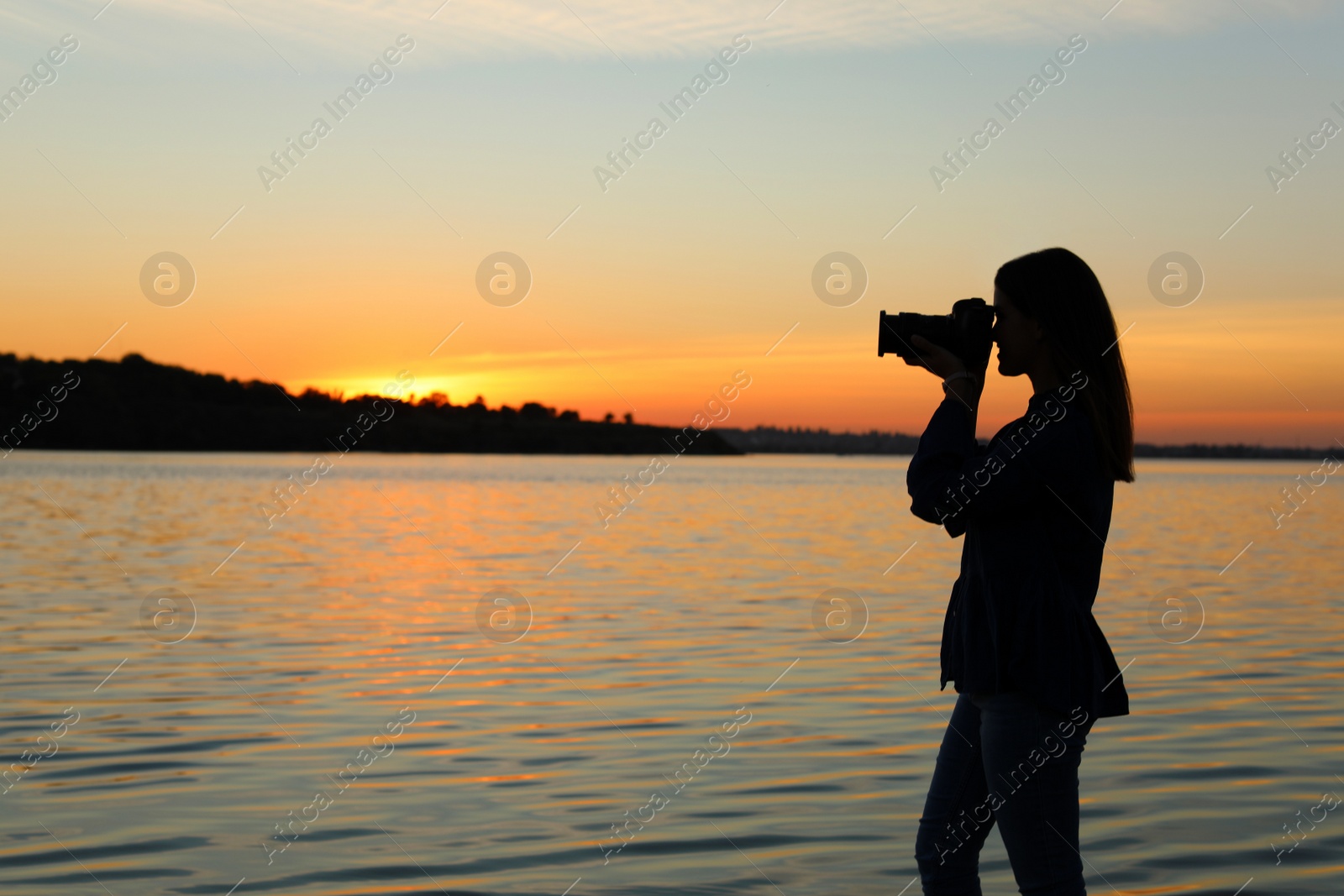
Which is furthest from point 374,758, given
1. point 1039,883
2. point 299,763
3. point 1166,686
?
point 1166,686

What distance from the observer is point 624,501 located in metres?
42.8

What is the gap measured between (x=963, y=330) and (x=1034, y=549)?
0.62 m

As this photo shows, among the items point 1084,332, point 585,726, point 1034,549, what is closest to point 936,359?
point 1084,332

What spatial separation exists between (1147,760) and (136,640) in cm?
904

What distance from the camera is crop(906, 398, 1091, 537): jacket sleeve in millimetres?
3125

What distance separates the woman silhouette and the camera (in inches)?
2.0

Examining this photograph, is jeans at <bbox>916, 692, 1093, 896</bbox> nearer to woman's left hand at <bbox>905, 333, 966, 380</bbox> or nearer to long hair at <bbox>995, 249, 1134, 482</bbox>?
long hair at <bbox>995, 249, 1134, 482</bbox>

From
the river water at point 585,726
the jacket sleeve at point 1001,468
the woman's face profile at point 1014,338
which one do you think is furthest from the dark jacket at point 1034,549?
the river water at point 585,726

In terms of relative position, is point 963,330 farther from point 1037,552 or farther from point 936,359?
point 1037,552

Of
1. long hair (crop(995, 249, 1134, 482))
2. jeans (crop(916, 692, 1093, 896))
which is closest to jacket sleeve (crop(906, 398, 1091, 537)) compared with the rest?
long hair (crop(995, 249, 1134, 482))

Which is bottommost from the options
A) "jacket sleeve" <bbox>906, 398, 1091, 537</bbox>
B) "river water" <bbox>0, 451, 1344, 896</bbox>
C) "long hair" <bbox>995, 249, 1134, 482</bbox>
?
"river water" <bbox>0, 451, 1344, 896</bbox>

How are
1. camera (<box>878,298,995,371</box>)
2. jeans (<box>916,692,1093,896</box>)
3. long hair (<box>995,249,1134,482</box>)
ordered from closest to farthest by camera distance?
jeans (<box>916,692,1093,896</box>), long hair (<box>995,249,1134,482</box>), camera (<box>878,298,995,371</box>)

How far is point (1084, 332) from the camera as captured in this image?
327 centimetres

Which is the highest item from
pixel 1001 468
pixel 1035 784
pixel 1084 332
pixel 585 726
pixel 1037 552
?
pixel 1084 332
